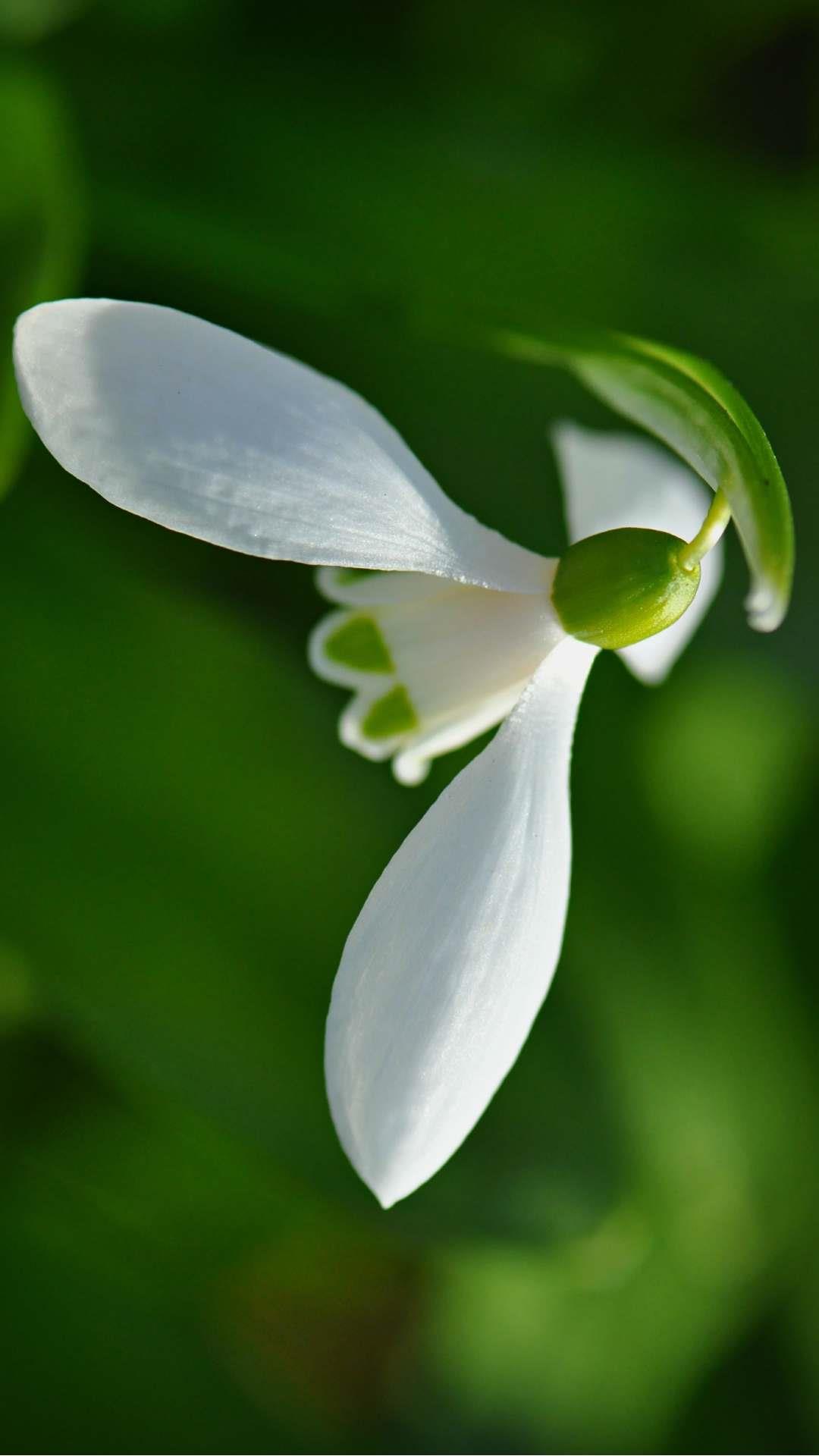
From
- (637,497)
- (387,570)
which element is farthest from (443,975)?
(637,497)

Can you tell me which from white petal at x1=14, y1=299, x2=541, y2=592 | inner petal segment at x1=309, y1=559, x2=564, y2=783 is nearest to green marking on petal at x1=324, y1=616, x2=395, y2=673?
inner petal segment at x1=309, y1=559, x2=564, y2=783

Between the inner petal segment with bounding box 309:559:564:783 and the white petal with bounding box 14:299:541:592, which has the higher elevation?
the white petal with bounding box 14:299:541:592

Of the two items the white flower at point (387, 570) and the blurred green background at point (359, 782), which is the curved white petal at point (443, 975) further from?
the blurred green background at point (359, 782)

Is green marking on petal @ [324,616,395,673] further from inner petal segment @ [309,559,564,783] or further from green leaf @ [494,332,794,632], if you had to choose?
green leaf @ [494,332,794,632]

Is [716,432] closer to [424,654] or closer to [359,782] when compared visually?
[424,654]

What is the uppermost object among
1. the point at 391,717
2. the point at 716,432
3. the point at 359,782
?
the point at 716,432

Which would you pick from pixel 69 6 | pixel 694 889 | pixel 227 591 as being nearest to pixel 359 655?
pixel 227 591

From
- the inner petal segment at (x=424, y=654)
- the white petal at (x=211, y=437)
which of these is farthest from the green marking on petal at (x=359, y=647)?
the white petal at (x=211, y=437)
